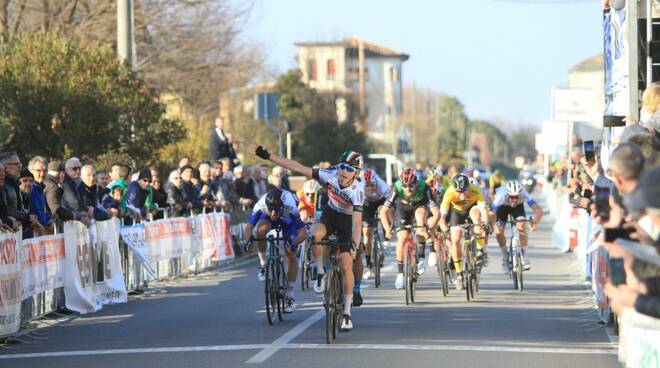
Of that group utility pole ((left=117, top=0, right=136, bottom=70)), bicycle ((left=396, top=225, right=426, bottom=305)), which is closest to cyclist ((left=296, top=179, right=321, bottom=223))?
bicycle ((left=396, top=225, right=426, bottom=305))

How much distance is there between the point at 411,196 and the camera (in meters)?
20.0

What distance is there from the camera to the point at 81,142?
28.9 meters

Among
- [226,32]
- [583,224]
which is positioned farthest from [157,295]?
[226,32]

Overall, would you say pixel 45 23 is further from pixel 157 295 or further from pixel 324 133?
pixel 324 133

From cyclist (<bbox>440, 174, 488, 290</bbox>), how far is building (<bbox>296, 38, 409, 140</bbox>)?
225ft

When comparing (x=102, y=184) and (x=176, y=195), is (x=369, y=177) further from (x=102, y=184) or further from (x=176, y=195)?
(x=176, y=195)

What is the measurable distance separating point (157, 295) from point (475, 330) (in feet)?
21.6

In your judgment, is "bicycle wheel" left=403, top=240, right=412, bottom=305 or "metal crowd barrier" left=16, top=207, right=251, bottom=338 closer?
"metal crowd barrier" left=16, top=207, right=251, bottom=338

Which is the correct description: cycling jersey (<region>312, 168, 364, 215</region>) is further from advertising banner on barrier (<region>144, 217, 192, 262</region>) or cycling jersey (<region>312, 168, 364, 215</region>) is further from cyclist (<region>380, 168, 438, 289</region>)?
advertising banner on barrier (<region>144, 217, 192, 262</region>)

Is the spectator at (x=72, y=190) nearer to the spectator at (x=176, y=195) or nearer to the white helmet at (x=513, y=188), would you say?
the spectator at (x=176, y=195)

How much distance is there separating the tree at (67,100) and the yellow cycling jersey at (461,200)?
10.1 metres

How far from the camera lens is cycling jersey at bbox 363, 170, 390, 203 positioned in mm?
21062

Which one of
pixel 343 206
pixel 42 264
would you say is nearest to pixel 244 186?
pixel 42 264

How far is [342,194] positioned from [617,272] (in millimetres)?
7102
